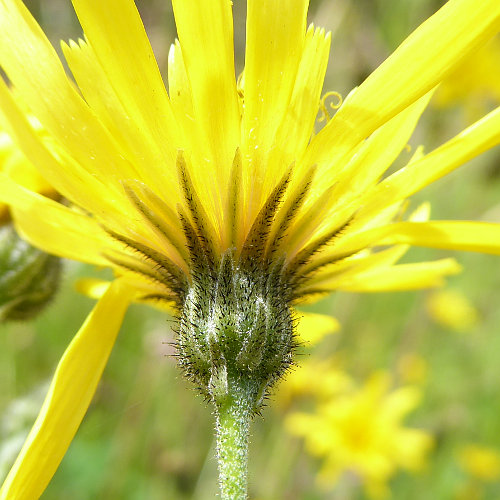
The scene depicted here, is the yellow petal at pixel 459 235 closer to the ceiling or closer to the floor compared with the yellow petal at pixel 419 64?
closer to the floor

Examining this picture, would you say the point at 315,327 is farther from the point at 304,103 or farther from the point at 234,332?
the point at 304,103

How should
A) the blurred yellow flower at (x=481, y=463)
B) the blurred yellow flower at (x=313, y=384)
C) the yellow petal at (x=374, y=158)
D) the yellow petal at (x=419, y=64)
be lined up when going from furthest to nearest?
1. the blurred yellow flower at (x=481, y=463)
2. the blurred yellow flower at (x=313, y=384)
3. the yellow petal at (x=374, y=158)
4. the yellow petal at (x=419, y=64)

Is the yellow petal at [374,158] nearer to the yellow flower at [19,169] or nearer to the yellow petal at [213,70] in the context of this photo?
the yellow petal at [213,70]

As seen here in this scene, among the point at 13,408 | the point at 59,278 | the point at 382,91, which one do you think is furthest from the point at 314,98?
the point at 13,408

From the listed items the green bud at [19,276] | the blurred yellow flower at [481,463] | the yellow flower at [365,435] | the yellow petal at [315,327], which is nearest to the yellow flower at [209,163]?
the yellow petal at [315,327]

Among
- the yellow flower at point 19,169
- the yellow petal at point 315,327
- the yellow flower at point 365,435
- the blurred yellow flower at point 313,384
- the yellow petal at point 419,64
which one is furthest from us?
the blurred yellow flower at point 313,384

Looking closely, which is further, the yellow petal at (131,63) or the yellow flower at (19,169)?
the yellow flower at (19,169)

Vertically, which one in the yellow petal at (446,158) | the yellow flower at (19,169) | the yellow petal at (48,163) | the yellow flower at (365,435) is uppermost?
the yellow flower at (365,435)

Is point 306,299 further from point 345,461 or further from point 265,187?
point 345,461

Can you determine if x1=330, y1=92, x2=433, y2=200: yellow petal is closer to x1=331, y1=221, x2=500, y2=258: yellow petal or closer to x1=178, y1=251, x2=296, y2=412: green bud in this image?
x1=331, y1=221, x2=500, y2=258: yellow petal
